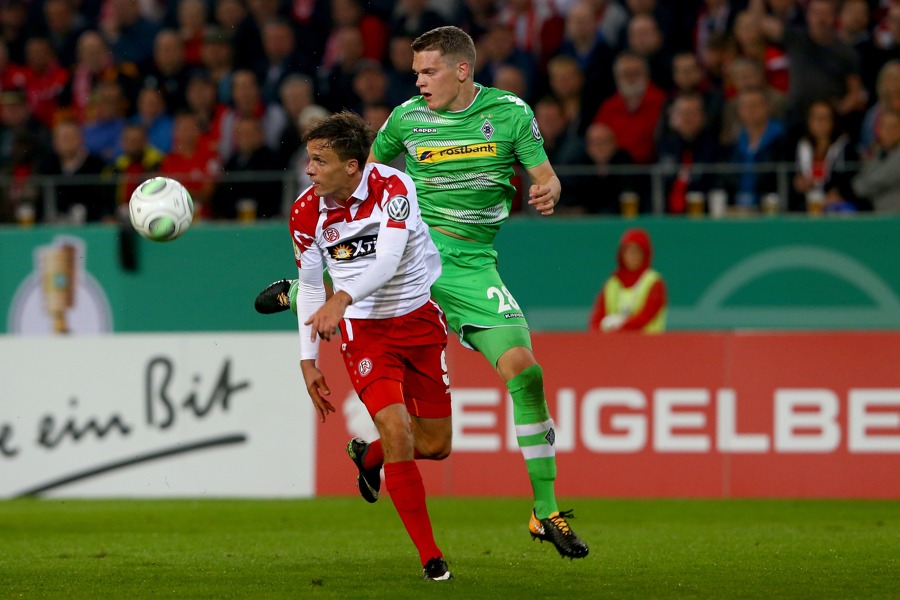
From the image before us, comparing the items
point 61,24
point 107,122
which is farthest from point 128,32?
point 107,122

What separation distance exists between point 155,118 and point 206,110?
744 millimetres

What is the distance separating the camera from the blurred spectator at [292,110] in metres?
14.1

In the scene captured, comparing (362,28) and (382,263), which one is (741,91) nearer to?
(362,28)

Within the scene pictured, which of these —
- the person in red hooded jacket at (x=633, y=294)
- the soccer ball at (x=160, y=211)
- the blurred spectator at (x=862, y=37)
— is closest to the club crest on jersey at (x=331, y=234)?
the soccer ball at (x=160, y=211)

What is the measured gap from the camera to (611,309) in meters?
12.9

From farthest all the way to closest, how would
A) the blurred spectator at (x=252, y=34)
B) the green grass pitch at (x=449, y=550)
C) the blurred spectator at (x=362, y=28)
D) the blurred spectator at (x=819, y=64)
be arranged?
the blurred spectator at (x=252, y=34) < the blurred spectator at (x=362, y=28) < the blurred spectator at (x=819, y=64) < the green grass pitch at (x=449, y=550)

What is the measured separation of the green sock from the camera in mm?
7543

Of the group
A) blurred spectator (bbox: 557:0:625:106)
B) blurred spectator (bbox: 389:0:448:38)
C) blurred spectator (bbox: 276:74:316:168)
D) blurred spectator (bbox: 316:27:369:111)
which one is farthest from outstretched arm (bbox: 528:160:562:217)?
blurred spectator (bbox: 389:0:448:38)

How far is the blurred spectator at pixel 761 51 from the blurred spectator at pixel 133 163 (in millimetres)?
5330

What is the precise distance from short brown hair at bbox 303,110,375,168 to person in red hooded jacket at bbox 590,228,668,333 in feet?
19.9

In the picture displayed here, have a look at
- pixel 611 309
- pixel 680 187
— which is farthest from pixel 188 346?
pixel 680 187

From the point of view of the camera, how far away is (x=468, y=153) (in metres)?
7.81

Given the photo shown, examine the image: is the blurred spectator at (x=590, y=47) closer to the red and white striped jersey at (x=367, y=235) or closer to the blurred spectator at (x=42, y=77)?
the blurred spectator at (x=42, y=77)

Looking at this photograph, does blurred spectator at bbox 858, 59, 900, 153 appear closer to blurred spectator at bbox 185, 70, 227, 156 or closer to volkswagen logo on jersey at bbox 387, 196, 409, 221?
blurred spectator at bbox 185, 70, 227, 156
